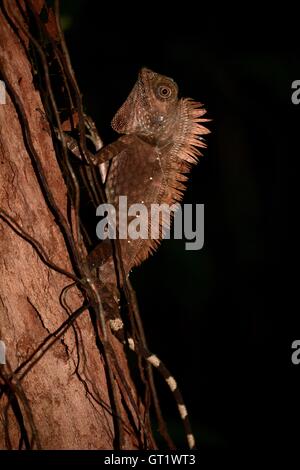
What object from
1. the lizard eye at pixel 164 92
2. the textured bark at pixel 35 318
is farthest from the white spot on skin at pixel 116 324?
the lizard eye at pixel 164 92

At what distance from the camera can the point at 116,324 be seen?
8.65 feet

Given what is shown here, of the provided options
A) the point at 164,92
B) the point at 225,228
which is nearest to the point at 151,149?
the point at 164,92

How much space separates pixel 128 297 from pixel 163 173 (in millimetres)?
1281

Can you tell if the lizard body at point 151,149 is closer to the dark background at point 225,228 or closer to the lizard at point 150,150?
the lizard at point 150,150

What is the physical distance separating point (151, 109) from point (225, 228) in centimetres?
464

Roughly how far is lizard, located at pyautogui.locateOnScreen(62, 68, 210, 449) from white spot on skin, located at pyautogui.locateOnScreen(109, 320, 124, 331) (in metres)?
0.54

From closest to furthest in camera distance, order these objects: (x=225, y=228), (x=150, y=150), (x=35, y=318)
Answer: (x=35, y=318) < (x=150, y=150) < (x=225, y=228)

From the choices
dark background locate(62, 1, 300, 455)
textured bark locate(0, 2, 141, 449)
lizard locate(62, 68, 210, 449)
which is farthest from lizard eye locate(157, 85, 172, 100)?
dark background locate(62, 1, 300, 455)

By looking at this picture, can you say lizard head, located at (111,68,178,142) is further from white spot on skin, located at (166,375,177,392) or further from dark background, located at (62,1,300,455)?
dark background, located at (62,1,300,455)

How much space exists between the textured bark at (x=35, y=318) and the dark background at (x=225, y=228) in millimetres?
4646

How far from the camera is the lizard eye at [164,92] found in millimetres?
3398

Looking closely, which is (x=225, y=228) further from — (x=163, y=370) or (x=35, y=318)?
(x=35, y=318)

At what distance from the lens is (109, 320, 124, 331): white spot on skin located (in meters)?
2.62

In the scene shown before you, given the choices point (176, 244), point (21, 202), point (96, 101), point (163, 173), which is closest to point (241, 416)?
point (176, 244)
